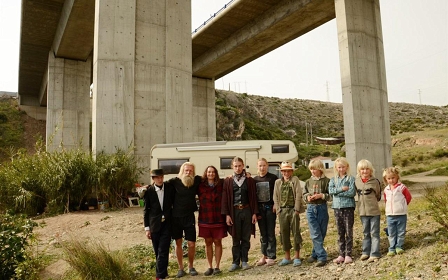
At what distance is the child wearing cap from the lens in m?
5.36

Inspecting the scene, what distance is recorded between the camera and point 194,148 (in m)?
13.7

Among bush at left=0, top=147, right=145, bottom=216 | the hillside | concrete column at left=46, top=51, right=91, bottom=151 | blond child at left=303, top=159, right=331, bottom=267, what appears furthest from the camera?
the hillside

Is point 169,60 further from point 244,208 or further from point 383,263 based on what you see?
point 383,263

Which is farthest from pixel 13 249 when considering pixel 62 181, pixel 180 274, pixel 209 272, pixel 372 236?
pixel 62 181

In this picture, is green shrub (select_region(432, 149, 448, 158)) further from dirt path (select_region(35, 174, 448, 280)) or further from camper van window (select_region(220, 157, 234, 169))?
dirt path (select_region(35, 174, 448, 280))

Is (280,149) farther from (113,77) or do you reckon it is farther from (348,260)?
(348,260)

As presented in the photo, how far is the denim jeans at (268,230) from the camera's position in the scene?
5562 mm

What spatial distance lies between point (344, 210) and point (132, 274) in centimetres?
324

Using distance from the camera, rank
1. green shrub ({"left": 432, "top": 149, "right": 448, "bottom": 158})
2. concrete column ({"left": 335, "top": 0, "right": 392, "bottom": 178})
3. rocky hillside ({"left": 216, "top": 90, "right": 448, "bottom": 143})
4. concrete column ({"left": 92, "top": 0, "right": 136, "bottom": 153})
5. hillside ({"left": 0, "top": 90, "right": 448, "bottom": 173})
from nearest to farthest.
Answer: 1. concrete column ({"left": 92, "top": 0, "right": 136, "bottom": 153})
2. concrete column ({"left": 335, "top": 0, "right": 392, "bottom": 178})
3. green shrub ({"left": 432, "top": 149, "right": 448, "bottom": 158})
4. hillside ({"left": 0, "top": 90, "right": 448, "bottom": 173})
5. rocky hillside ({"left": 216, "top": 90, "right": 448, "bottom": 143})

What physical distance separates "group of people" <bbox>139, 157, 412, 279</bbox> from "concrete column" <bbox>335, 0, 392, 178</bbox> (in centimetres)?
1036

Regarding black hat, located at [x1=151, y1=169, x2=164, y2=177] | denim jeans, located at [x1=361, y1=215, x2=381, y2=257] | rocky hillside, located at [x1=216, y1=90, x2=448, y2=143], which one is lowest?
denim jeans, located at [x1=361, y1=215, x2=381, y2=257]

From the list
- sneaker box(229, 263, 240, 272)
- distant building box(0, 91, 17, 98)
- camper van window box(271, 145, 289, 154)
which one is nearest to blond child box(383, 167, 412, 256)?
sneaker box(229, 263, 240, 272)

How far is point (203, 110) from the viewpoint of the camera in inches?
1176

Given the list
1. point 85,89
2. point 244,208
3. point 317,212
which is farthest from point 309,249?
point 85,89
